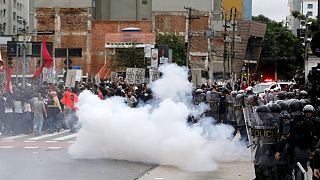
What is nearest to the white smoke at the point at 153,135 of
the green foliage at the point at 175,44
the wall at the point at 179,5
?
the green foliage at the point at 175,44

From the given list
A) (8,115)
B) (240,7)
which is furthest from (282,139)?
(240,7)

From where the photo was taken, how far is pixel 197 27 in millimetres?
82500

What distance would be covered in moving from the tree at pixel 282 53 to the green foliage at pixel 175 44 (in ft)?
84.6

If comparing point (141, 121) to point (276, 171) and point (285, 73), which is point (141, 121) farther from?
point (285, 73)

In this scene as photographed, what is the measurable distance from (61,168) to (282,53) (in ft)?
289

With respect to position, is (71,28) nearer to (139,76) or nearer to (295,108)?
(139,76)

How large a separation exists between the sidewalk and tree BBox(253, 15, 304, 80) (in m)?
85.4

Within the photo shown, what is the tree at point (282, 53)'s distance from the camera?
324 feet

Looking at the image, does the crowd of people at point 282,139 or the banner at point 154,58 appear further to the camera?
the banner at point 154,58

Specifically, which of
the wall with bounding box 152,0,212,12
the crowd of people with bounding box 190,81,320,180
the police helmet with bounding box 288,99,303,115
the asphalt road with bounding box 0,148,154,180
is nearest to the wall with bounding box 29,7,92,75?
the wall with bounding box 152,0,212,12

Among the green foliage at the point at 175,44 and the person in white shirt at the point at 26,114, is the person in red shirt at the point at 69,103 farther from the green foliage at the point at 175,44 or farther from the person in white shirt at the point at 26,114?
the green foliage at the point at 175,44

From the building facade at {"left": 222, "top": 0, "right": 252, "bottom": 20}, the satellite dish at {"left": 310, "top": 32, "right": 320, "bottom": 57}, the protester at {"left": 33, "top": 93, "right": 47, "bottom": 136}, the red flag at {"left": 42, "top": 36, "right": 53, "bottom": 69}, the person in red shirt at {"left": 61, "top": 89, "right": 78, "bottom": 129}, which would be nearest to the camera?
the satellite dish at {"left": 310, "top": 32, "right": 320, "bottom": 57}

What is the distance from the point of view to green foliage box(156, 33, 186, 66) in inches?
2930

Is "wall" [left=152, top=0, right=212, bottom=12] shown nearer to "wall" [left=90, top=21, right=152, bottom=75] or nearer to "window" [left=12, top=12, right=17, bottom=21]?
"wall" [left=90, top=21, right=152, bottom=75]
